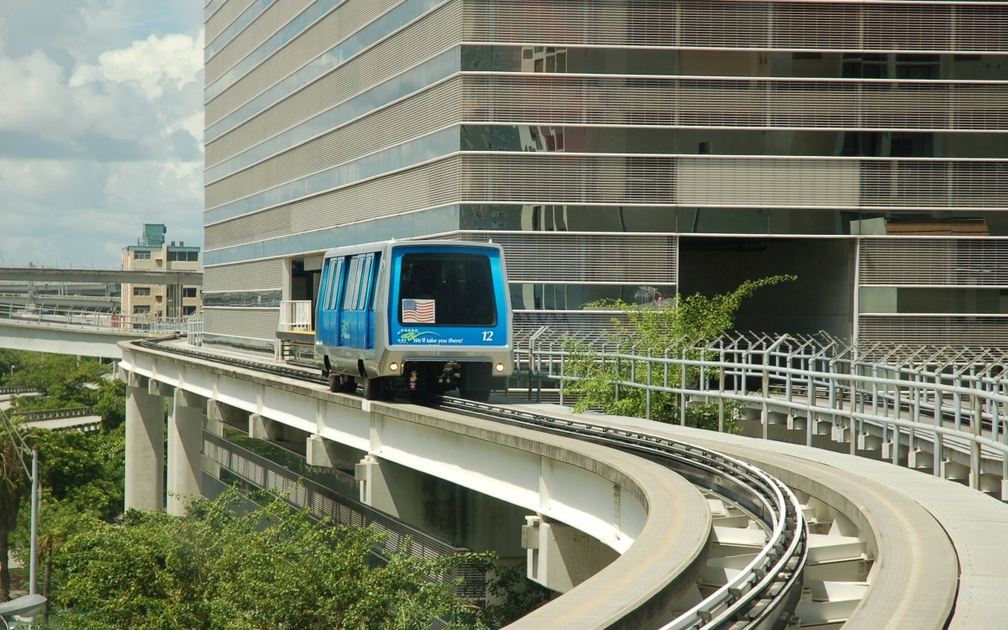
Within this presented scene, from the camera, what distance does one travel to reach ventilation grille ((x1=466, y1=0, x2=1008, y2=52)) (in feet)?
118

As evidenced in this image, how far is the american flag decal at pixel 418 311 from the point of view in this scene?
72.3ft

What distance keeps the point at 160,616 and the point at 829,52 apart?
2510cm

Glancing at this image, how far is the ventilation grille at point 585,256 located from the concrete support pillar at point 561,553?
20.9 m

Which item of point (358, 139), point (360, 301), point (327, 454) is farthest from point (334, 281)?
point (358, 139)

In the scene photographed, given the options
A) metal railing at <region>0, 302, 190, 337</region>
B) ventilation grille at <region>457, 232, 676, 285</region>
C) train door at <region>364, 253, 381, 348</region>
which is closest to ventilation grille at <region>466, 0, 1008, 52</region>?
ventilation grille at <region>457, 232, 676, 285</region>

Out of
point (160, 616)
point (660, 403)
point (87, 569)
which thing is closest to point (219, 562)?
point (160, 616)

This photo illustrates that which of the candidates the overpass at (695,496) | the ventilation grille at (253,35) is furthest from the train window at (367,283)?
the ventilation grille at (253,35)

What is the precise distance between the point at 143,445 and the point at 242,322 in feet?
29.1

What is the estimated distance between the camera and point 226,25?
226 feet

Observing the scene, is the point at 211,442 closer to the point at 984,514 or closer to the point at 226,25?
the point at 226,25

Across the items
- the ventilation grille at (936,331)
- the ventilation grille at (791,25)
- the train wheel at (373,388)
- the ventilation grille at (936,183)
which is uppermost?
the ventilation grille at (791,25)

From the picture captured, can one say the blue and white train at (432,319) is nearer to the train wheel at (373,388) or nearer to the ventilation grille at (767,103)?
the train wheel at (373,388)

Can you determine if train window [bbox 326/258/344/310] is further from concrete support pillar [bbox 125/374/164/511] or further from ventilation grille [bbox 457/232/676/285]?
concrete support pillar [bbox 125/374/164/511]

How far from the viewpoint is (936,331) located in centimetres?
3684
